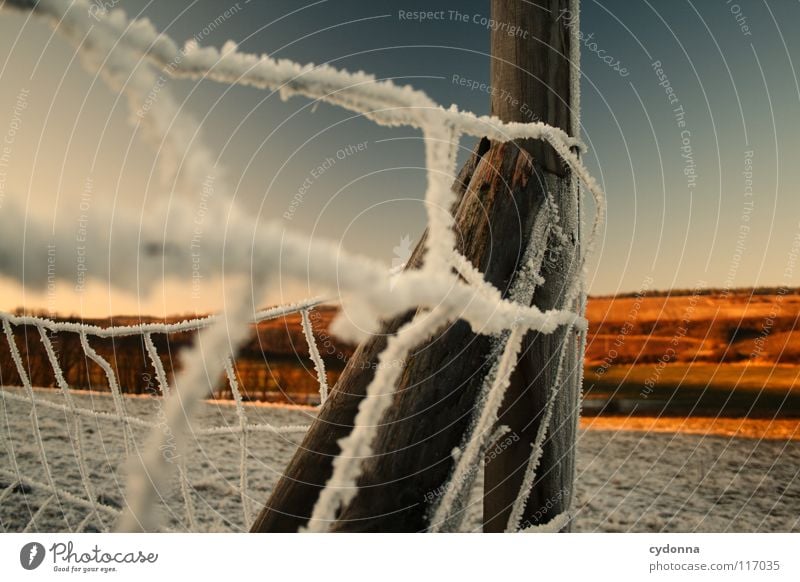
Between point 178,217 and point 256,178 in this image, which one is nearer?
point 178,217

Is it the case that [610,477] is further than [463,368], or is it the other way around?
[610,477]

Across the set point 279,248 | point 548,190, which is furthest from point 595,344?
point 279,248

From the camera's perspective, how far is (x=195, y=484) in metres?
1.91

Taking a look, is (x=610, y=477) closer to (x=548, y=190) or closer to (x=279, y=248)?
(x=548, y=190)

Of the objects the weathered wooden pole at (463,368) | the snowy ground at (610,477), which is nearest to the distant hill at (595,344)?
the weathered wooden pole at (463,368)

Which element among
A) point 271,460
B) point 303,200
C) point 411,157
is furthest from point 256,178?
point 271,460

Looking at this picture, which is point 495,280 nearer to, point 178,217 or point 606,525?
point 178,217

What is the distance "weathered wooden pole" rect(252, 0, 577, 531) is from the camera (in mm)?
359

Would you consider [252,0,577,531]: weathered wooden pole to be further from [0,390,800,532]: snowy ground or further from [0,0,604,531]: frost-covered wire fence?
[0,390,800,532]: snowy ground

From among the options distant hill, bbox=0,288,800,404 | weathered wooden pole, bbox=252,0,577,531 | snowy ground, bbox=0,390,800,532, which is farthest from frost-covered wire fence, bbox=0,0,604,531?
snowy ground, bbox=0,390,800,532

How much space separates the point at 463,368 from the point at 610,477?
2.03 meters

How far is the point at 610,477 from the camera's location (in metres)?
2.12

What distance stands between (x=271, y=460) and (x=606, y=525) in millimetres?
1275

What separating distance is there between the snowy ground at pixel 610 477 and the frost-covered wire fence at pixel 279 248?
1.29 metres
